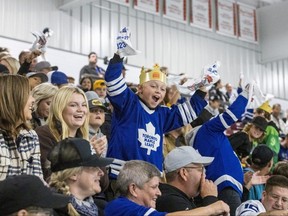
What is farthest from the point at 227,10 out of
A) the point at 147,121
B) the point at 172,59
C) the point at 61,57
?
the point at 147,121

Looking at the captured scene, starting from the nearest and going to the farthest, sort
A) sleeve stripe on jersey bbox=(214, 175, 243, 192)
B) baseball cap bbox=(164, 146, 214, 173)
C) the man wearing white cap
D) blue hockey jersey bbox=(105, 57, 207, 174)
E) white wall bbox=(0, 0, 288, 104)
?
the man wearing white cap, baseball cap bbox=(164, 146, 214, 173), blue hockey jersey bbox=(105, 57, 207, 174), sleeve stripe on jersey bbox=(214, 175, 243, 192), white wall bbox=(0, 0, 288, 104)

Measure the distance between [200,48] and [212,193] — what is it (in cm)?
1136

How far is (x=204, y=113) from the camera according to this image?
6211 mm

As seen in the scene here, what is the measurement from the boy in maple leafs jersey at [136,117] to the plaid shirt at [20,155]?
3.62 ft

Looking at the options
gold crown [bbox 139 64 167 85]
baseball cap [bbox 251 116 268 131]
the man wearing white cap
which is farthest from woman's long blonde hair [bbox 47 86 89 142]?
baseball cap [bbox 251 116 268 131]

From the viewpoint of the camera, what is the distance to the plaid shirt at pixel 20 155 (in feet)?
8.87

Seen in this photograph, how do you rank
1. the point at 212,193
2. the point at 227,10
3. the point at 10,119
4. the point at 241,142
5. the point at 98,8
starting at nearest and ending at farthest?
the point at 10,119 < the point at 212,193 < the point at 241,142 < the point at 98,8 < the point at 227,10

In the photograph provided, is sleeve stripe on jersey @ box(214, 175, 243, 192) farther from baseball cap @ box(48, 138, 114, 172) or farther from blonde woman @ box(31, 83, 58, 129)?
baseball cap @ box(48, 138, 114, 172)

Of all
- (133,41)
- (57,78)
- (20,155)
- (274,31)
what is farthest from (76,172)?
(274,31)

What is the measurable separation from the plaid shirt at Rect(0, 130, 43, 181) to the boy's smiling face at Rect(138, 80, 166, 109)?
57.6 inches

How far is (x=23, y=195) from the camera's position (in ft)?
6.68

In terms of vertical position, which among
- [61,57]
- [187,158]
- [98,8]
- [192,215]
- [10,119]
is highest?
[98,8]

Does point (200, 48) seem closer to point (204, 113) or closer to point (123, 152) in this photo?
point (204, 113)

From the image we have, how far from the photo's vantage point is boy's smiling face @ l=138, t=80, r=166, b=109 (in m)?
4.23
